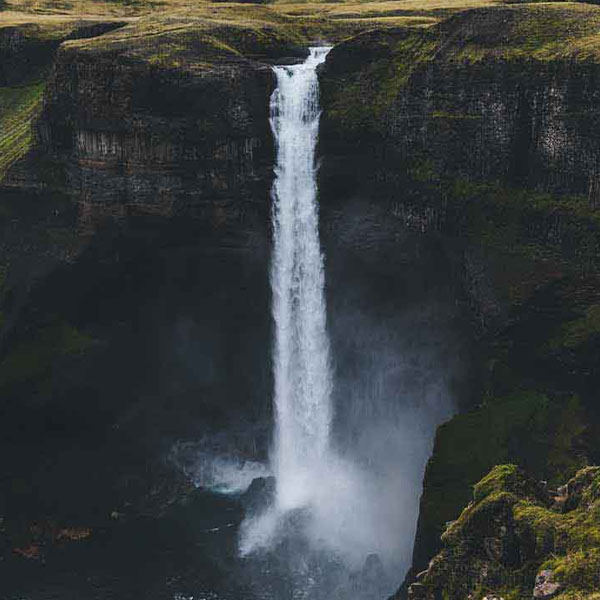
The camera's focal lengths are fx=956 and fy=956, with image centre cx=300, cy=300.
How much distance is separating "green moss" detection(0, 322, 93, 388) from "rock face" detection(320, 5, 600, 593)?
47.8 ft

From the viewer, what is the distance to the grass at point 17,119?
51781 mm

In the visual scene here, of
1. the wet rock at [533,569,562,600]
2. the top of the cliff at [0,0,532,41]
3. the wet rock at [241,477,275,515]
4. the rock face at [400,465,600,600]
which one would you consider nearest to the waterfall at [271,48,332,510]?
the wet rock at [241,477,275,515]

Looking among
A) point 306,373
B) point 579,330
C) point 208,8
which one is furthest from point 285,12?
point 579,330

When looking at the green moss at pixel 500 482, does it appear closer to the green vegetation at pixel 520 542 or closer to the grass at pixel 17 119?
the green vegetation at pixel 520 542

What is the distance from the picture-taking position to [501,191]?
142ft

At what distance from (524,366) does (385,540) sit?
982cm

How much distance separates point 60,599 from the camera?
129 ft

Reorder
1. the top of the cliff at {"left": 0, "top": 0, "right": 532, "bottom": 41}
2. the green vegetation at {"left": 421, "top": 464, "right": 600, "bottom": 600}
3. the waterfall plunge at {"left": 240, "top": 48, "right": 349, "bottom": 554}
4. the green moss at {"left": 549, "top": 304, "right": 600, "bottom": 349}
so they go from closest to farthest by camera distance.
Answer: the green vegetation at {"left": 421, "top": 464, "right": 600, "bottom": 600} → the green moss at {"left": 549, "top": 304, "right": 600, "bottom": 349} → the waterfall plunge at {"left": 240, "top": 48, "right": 349, "bottom": 554} → the top of the cliff at {"left": 0, "top": 0, "right": 532, "bottom": 41}

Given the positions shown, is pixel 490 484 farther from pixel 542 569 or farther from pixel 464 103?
pixel 464 103

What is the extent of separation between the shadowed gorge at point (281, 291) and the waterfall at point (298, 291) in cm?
12

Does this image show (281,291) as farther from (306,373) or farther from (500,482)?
(500,482)

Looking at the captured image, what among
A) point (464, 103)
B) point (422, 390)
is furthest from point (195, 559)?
point (464, 103)

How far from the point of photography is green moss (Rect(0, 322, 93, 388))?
4816cm

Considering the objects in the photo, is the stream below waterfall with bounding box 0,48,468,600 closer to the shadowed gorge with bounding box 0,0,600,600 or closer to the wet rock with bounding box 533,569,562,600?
the shadowed gorge with bounding box 0,0,600,600
